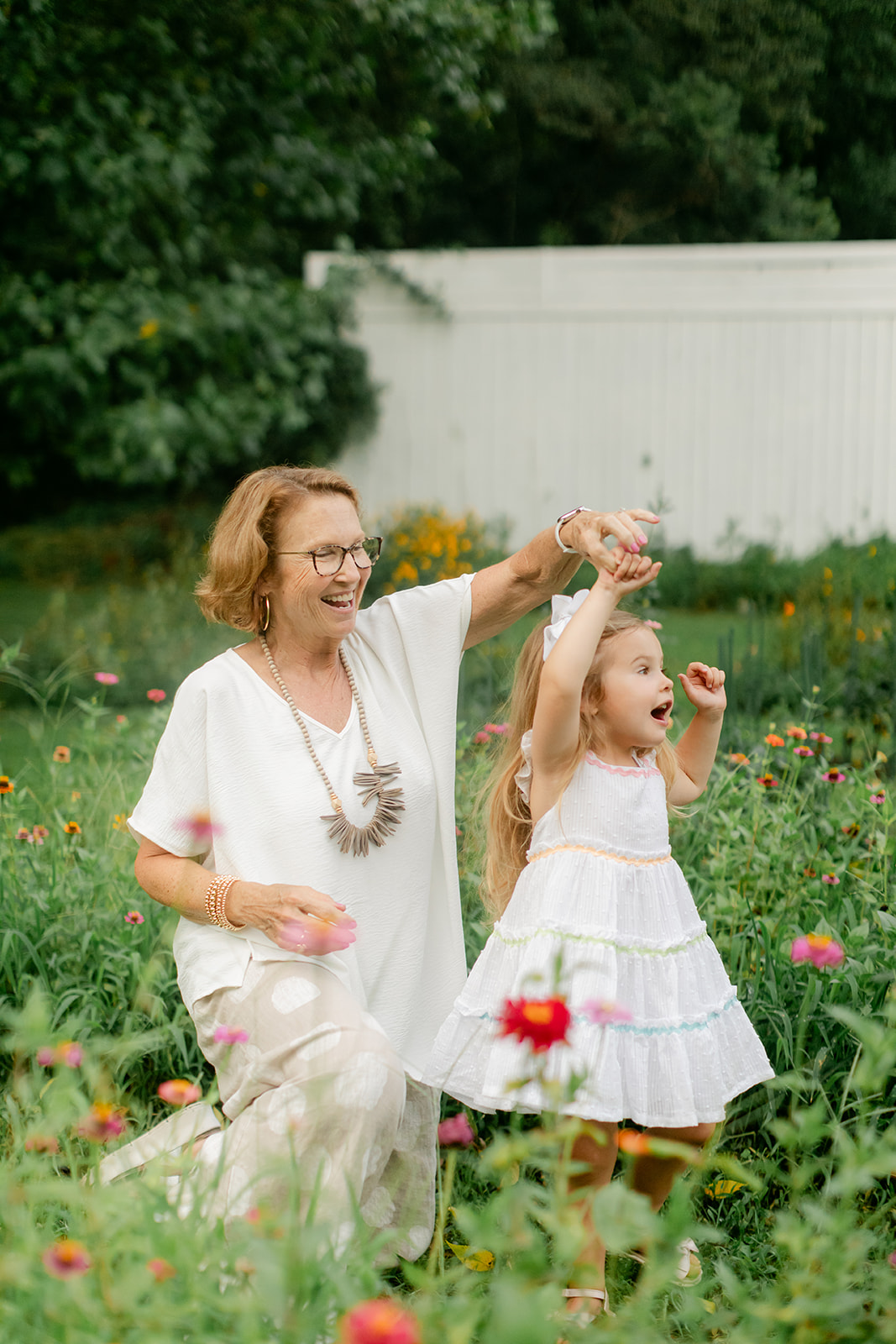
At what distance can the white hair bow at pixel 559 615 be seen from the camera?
198 centimetres

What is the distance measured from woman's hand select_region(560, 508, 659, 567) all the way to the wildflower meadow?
63 cm

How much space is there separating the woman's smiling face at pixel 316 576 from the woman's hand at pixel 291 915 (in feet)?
1.51

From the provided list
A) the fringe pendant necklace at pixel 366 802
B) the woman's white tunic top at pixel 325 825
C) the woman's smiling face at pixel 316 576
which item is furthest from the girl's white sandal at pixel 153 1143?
the woman's smiling face at pixel 316 576

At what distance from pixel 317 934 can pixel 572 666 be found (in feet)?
1.68

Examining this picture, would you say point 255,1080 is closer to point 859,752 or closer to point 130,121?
point 859,752

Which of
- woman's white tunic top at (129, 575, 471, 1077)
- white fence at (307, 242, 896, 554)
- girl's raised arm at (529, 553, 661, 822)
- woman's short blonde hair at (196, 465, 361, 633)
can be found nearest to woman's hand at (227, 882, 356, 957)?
woman's white tunic top at (129, 575, 471, 1077)

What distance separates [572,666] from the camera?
5.85ft

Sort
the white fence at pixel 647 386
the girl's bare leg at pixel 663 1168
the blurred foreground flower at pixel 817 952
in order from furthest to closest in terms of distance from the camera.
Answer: the white fence at pixel 647 386, the girl's bare leg at pixel 663 1168, the blurred foreground flower at pixel 817 952

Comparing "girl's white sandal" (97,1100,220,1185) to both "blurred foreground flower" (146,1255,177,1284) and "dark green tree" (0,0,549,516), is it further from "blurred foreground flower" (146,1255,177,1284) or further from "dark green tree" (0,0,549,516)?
"dark green tree" (0,0,549,516)

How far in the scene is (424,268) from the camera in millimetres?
8430

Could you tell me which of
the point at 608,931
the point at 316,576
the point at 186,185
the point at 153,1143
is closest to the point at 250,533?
the point at 316,576

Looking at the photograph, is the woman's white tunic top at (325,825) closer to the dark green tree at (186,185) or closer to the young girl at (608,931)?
the young girl at (608,931)

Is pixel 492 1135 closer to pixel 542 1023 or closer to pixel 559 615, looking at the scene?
pixel 559 615

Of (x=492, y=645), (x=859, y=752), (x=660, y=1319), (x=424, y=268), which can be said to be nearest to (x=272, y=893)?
(x=660, y=1319)
